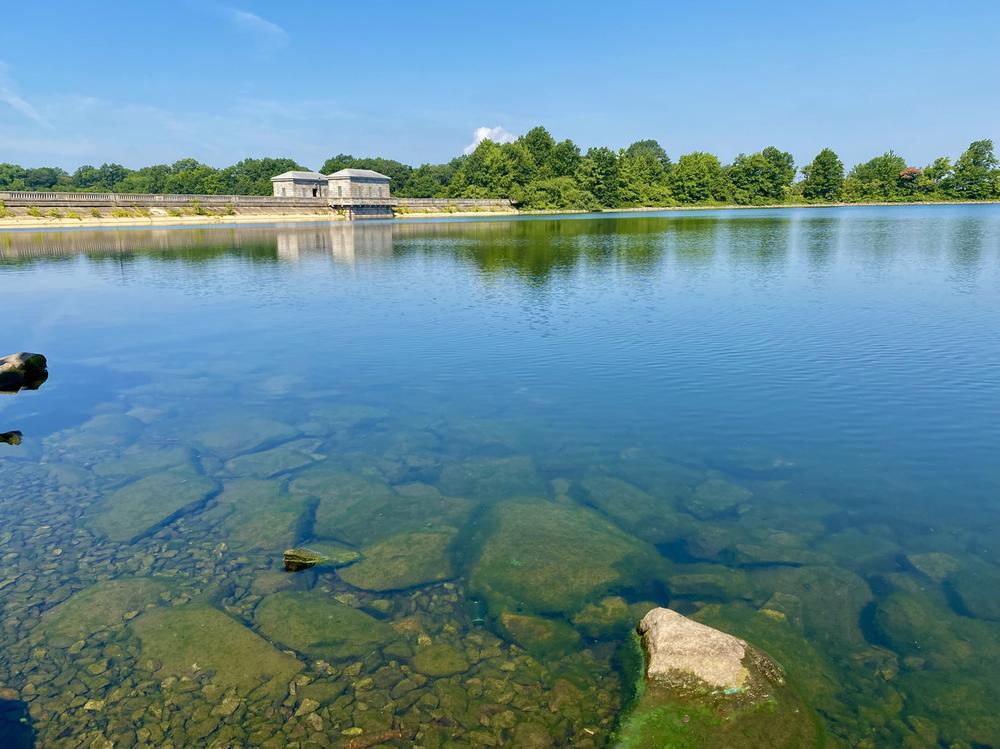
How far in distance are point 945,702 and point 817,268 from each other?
1328 inches

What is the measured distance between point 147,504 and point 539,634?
273 inches

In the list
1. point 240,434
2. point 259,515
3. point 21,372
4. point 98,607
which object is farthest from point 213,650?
point 21,372

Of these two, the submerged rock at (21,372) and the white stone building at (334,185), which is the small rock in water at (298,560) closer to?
the submerged rock at (21,372)

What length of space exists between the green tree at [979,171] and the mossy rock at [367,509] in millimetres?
186611

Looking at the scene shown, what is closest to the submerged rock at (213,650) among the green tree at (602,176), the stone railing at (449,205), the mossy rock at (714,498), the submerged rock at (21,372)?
the mossy rock at (714,498)

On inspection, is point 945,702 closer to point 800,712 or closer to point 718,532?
point 800,712

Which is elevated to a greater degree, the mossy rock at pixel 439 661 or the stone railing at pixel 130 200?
the stone railing at pixel 130 200

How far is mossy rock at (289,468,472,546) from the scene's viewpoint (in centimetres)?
980

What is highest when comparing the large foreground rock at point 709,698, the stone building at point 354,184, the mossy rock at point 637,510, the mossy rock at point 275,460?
the stone building at point 354,184

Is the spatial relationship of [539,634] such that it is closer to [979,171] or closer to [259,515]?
[259,515]

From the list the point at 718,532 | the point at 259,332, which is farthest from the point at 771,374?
the point at 259,332

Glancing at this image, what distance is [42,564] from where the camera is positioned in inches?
348

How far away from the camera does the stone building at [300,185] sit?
12644cm

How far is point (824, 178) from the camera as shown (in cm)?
16338
